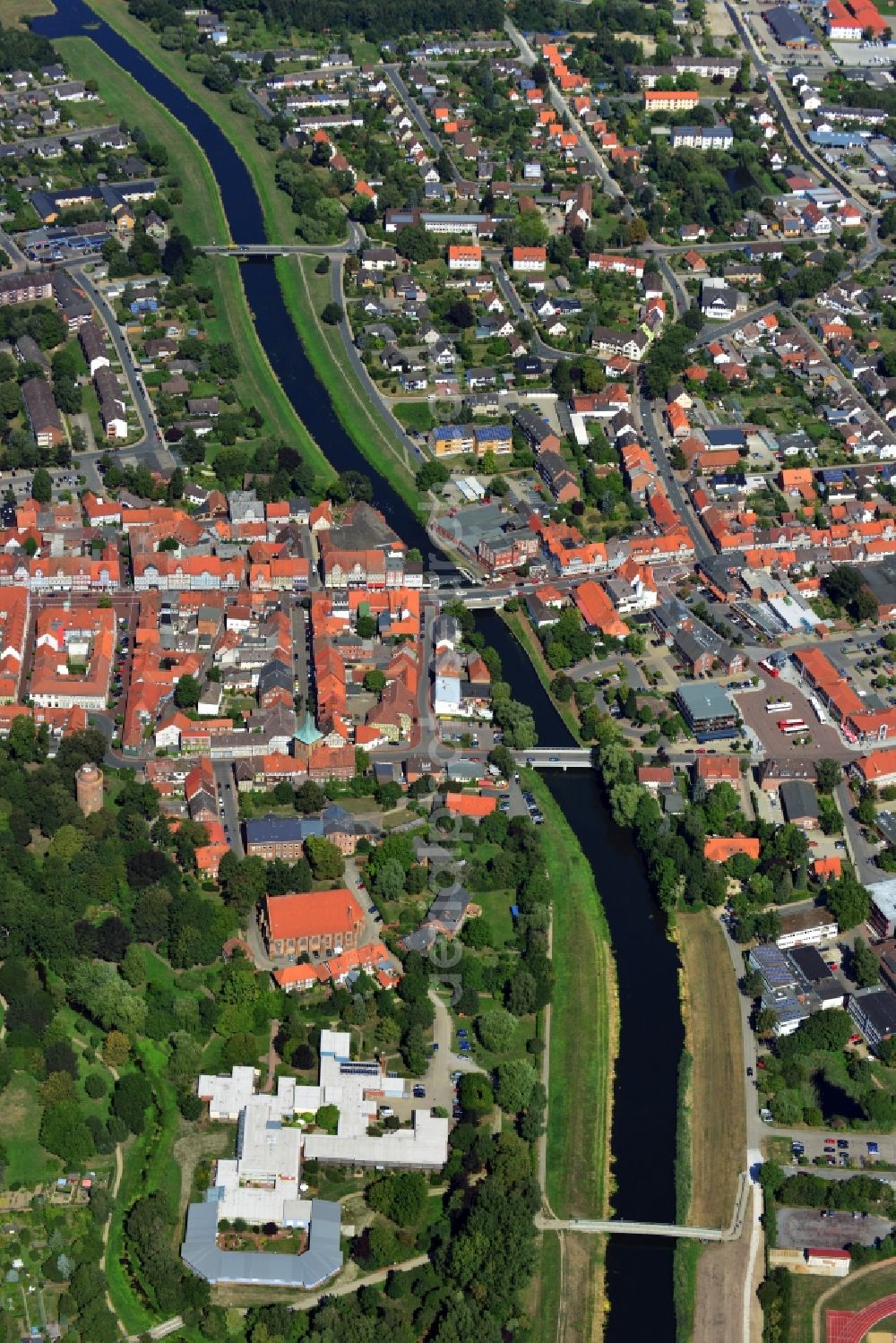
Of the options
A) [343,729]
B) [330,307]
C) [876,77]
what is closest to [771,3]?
[876,77]

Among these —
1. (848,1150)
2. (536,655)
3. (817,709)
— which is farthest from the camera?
(536,655)

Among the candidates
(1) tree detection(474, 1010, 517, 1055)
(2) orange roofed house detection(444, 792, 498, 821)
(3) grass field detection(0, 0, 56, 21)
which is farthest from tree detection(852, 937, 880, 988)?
(3) grass field detection(0, 0, 56, 21)

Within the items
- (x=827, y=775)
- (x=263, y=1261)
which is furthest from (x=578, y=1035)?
(x=827, y=775)

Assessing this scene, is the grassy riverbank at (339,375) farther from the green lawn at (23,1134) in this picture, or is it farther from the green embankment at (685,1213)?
the green lawn at (23,1134)

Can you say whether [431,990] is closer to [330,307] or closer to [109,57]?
[330,307]

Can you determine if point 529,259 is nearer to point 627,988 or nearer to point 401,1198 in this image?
point 627,988

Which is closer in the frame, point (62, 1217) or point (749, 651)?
point (62, 1217)

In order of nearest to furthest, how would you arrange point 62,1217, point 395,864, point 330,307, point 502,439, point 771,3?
point 62,1217 → point 395,864 → point 502,439 → point 330,307 → point 771,3
